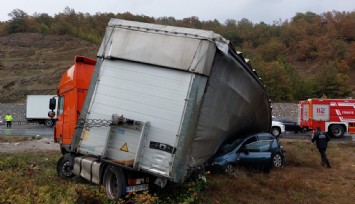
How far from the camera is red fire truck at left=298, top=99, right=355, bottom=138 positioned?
25.8 meters

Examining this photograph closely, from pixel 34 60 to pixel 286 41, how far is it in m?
59.5

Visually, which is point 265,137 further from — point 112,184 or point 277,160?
point 112,184

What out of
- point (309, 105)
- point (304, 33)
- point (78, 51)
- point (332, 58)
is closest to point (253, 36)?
point (304, 33)

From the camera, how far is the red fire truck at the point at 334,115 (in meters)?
25.8

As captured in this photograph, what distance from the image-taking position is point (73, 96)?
35.7ft

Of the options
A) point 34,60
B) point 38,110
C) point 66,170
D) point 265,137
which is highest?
point 34,60

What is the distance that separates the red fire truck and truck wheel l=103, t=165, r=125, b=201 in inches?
782

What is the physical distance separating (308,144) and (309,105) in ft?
22.1

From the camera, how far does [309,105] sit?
26422 mm

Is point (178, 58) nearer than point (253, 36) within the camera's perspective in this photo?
Yes

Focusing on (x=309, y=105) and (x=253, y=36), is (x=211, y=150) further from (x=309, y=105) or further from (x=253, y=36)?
(x=253, y=36)

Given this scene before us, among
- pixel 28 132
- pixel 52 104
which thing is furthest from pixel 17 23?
pixel 52 104

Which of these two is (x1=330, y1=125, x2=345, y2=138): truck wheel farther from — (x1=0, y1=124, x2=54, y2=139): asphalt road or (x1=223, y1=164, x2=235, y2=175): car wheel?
(x1=0, y1=124, x2=54, y2=139): asphalt road

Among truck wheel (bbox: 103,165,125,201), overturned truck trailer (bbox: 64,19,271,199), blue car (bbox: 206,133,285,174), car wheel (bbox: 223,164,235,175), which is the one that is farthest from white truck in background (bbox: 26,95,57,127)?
truck wheel (bbox: 103,165,125,201)
